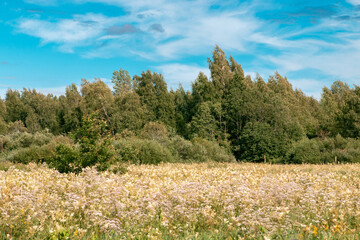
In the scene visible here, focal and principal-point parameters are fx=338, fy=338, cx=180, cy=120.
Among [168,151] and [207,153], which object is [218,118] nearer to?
[207,153]

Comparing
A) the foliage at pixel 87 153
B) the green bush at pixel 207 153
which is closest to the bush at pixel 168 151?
the green bush at pixel 207 153

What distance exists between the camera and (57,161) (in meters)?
15.2

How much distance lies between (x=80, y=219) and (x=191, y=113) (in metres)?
54.7

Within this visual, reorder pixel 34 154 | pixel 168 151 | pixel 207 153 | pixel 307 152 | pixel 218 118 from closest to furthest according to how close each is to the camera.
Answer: pixel 34 154 → pixel 168 151 → pixel 207 153 → pixel 307 152 → pixel 218 118

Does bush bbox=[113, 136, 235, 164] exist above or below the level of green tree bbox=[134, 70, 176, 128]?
below

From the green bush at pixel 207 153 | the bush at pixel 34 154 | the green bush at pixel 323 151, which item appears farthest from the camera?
the green bush at pixel 323 151

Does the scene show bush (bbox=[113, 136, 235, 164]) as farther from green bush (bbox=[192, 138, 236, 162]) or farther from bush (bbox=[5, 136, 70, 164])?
bush (bbox=[5, 136, 70, 164])

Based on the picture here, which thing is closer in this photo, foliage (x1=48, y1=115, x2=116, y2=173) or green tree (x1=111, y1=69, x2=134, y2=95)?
foliage (x1=48, y1=115, x2=116, y2=173)

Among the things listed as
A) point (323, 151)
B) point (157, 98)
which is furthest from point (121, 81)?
point (323, 151)

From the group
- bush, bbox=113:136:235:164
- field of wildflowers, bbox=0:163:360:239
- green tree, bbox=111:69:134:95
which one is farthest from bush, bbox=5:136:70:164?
green tree, bbox=111:69:134:95

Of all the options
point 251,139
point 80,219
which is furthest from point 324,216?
point 251,139

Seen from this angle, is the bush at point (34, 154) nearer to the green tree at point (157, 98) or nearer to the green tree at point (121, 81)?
the green tree at point (157, 98)

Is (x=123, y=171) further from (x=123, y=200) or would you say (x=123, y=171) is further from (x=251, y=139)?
(x=251, y=139)

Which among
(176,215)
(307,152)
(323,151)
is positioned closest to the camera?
(176,215)
